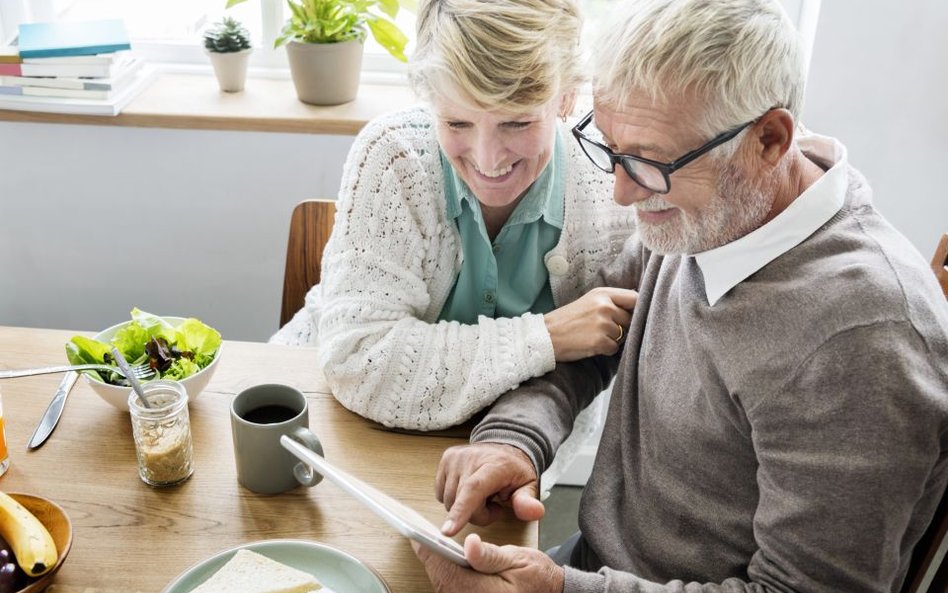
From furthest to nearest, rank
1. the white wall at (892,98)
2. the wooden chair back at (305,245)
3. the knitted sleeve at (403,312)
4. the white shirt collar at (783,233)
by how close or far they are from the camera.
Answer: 1. the white wall at (892,98)
2. the wooden chair back at (305,245)
3. the knitted sleeve at (403,312)
4. the white shirt collar at (783,233)

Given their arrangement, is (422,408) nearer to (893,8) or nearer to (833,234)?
(833,234)

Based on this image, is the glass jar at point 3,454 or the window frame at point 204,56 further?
the window frame at point 204,56

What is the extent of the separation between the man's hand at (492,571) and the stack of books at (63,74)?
1.50m

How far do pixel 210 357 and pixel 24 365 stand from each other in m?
0.31

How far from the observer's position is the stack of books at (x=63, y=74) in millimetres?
2033

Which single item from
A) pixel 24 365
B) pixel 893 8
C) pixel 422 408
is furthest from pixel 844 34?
pixel 24 365

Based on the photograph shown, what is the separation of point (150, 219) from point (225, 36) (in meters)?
0.51

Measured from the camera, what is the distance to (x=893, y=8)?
6.34ft

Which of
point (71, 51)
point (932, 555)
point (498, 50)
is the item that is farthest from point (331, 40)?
point (932, 555)

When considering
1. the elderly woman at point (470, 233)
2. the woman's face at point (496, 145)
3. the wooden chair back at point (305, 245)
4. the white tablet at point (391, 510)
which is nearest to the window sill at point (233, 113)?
the wooden chair back at point (305, 245)

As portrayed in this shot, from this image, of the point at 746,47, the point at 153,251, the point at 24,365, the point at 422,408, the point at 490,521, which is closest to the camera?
the point at 746,47

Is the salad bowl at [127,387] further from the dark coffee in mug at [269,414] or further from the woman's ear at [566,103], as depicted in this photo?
the woman's ear at [566,103]

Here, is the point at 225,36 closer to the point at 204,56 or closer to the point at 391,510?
the point at 204,56

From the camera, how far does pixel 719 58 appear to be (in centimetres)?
95
